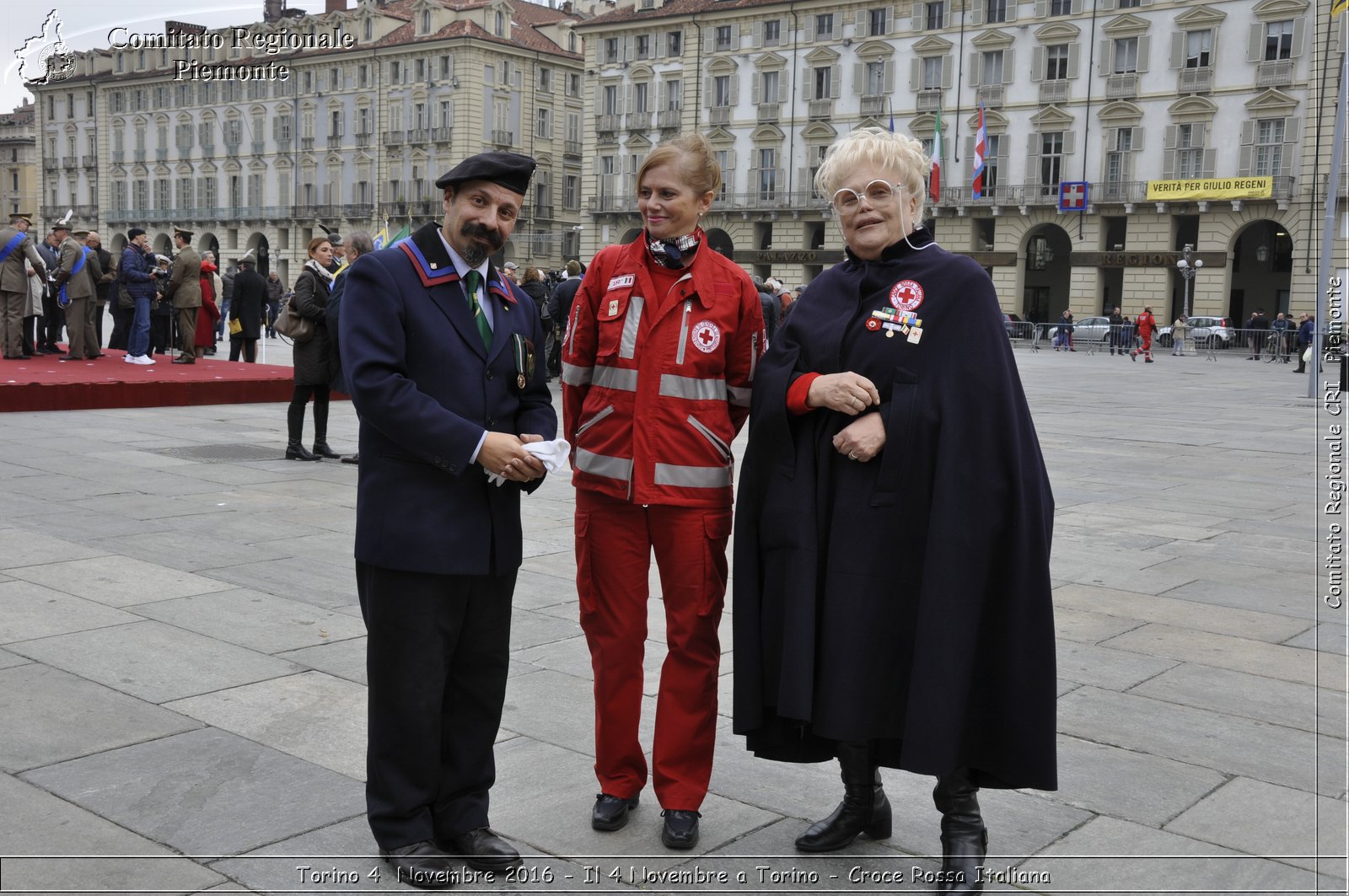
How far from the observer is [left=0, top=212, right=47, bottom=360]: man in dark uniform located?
14938mm

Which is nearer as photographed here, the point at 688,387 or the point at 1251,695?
the point at 688,387

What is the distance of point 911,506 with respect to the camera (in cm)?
298

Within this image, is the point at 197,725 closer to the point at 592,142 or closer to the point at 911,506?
the point at 911,506

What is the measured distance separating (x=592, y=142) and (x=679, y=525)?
59.5m

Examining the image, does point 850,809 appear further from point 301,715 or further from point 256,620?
point 256,620

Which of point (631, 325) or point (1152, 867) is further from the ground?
point (631, 325)

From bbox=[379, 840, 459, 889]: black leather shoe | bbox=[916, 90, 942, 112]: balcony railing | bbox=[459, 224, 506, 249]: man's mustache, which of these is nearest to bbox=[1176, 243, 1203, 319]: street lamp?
bbox=[916, 90, 942, 112]: balcony railing

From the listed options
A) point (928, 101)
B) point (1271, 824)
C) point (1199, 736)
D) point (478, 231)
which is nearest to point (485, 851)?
point (478, 231)

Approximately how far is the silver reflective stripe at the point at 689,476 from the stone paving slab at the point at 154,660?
1909 mm

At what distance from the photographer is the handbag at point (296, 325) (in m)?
9.27

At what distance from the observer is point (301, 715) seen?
4086mm

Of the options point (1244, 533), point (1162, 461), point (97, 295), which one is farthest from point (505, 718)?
point (97, 295)

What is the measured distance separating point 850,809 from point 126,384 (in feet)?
38.8

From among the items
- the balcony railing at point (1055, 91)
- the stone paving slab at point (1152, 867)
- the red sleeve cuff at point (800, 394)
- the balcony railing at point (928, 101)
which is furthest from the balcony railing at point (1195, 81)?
the red sleeve cuff at point (800, 394)
